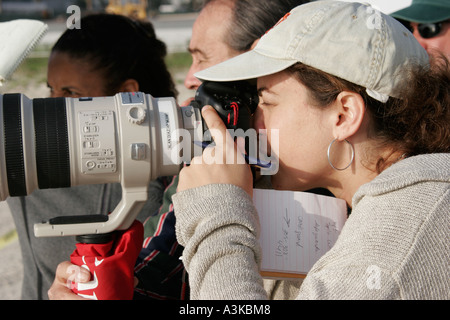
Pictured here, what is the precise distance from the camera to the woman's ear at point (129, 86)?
254 cm

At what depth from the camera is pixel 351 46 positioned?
151 centimetres

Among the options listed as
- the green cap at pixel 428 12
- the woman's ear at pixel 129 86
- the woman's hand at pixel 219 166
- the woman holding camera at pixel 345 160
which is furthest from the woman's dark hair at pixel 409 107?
the green cap at pixel 428 12

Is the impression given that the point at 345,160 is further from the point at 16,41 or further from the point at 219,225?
the point at 16,41

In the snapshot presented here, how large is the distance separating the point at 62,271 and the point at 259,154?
28.0 inches

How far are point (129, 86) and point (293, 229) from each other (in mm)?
1264

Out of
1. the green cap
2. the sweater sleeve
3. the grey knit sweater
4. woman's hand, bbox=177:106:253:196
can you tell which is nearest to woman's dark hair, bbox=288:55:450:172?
the grey knit sweater

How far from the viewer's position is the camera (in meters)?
1.52

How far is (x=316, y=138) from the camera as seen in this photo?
1624mm

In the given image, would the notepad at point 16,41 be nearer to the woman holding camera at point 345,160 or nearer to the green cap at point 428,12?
the woman holding camera at point 345,160

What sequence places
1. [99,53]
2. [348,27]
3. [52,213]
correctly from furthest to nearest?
1. [99,53]
2. [52,213]
3. [348,27]

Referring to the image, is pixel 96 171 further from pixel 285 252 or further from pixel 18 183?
pixel 285 252

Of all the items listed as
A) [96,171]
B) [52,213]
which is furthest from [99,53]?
[96,171]

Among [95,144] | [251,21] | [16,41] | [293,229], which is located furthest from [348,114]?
[16,41]

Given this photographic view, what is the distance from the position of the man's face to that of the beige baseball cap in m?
0.85
